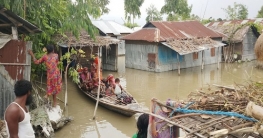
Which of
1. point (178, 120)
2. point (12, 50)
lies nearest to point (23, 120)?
point (178, 120)

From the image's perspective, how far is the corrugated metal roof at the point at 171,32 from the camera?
1727 centimetres

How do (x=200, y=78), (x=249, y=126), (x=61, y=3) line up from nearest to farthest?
1. (x=249, y=126)
2. (x=61, y=3)
3. (x=200, y=78)

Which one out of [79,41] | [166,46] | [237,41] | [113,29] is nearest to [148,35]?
[166,46]

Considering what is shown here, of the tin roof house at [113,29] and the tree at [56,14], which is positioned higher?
the tin roof house at [113,29]

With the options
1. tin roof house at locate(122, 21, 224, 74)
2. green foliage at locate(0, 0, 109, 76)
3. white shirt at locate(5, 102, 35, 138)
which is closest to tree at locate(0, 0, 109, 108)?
green foliage at locate(0, 0, 109, 76)

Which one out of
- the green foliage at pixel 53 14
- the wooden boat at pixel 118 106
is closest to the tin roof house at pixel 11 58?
the green foliage at pixel 53 14

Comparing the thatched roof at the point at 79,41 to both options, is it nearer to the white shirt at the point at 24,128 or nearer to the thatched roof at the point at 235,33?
the white shirt at the point at 24,128

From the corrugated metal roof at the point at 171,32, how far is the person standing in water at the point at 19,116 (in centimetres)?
1340

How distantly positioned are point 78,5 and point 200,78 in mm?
9793

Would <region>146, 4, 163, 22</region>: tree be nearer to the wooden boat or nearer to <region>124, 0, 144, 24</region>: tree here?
<region>124, 0, 144, 24</region>: tree

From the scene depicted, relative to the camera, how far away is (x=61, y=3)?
10.5 meters

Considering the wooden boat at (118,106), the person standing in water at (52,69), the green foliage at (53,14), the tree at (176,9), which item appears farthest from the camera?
the tree at (176,9)

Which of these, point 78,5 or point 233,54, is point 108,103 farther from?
point 233,54

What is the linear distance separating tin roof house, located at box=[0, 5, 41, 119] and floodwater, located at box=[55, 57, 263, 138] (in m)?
1.92
